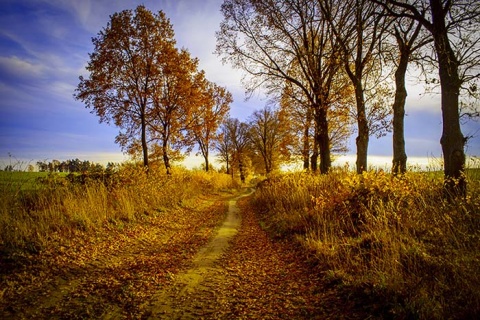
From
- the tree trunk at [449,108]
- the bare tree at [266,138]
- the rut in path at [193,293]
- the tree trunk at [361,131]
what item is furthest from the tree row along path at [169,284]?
the bare tree at [266,138]

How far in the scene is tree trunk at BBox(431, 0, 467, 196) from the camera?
6797mm

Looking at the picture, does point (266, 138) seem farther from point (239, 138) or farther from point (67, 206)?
point (67, 206)

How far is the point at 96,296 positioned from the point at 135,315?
3.38 feet

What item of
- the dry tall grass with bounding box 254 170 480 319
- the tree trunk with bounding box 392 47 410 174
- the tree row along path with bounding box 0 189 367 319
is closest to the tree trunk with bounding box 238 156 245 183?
→ the tree trunk with bounding box 392 47 410 174

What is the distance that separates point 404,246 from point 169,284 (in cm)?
420

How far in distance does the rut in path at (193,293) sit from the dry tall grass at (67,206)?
347 cm

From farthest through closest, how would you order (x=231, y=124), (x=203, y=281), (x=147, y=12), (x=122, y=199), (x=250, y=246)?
(x=231, y=124) < (x=147, y=12) < (x=122, y=199) < (x=250, y=246) < (x=203, y=281)

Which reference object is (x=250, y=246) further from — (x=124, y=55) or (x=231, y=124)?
(x=231, y=124)

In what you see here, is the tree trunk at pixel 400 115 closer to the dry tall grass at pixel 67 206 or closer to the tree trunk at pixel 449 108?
the tree trunk at pixel 449 108

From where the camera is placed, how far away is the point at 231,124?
49.0 meters

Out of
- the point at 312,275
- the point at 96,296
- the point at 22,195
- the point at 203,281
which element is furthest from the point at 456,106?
the point at 22,195

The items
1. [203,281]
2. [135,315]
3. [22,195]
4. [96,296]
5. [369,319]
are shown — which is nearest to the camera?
[369,319]

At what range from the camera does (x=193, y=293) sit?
4609 mm

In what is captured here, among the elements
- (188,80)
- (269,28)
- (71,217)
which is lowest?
(71,217)
